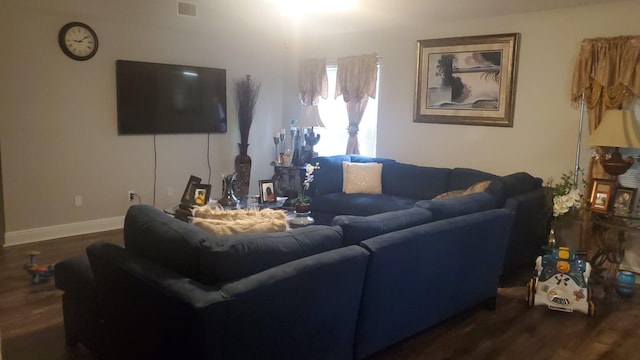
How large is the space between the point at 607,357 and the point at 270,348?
2.15 meters

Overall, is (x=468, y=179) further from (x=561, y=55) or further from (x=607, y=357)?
(x=607, y=357)

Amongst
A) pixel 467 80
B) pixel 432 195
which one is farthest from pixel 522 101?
pixel 432 195

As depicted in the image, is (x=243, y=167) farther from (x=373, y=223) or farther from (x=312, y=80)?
(x=373, y=223)

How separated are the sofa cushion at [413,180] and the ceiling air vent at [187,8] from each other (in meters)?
2.82

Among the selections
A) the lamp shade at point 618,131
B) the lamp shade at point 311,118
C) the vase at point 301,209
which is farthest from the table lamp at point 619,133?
the lamp shade at point 311,118

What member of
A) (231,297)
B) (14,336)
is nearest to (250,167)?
(14,336)

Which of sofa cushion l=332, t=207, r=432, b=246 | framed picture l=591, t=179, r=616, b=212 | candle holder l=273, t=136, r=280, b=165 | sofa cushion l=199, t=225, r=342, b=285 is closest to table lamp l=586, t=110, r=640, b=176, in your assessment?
Answer: framed picture l=591, t=179, r=616, b=212

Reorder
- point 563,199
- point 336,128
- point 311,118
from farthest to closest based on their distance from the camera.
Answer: point 336,128, point 311,118, point 563,199

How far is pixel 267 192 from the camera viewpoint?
4719 millimetres

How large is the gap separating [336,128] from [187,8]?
248 cm

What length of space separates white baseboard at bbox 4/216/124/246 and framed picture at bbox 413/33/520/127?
373 centimetres

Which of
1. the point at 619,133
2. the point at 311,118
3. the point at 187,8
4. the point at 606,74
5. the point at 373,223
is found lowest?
the point at 373,223

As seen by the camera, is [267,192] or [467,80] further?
[467,80]

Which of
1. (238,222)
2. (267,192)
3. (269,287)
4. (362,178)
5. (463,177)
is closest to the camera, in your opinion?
(269,287)
